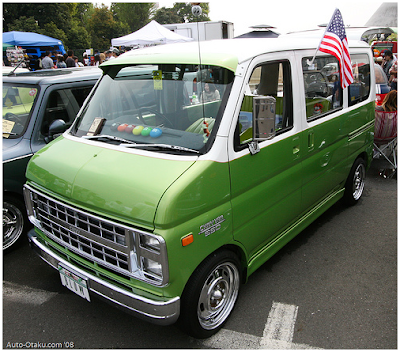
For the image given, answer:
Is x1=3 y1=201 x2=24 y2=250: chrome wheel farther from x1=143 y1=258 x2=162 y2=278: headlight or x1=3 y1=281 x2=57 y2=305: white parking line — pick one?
x1=143 y1=258 x2=162 y2=278: headlight

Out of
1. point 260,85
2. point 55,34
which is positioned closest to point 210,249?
point 260,85

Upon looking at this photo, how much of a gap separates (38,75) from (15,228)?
7.19 ft

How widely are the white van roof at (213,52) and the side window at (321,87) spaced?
0.27 m

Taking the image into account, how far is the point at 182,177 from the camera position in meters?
2.41

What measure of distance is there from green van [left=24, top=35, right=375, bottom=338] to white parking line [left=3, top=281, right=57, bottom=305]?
66 centimetres

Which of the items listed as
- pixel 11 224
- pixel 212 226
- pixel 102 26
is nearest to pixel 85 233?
pixel 212 226

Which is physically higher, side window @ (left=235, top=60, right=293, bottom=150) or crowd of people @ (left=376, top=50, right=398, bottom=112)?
side window @ (left=235, top=60, right=293, bottom=150)

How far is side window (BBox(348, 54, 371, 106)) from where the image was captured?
4.59 meters

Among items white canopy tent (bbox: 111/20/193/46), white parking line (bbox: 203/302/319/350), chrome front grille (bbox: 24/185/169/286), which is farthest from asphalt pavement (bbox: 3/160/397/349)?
white canopy tent (bbox: 111/20/193/46)

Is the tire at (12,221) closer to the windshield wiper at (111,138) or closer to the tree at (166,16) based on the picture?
the windshield wiper at (111,138)

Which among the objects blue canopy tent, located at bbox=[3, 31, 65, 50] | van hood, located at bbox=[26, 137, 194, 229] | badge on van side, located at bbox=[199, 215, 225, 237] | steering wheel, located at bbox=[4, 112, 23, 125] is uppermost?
blue canopy tent, located at bbox=[3, 31, 65, 50]

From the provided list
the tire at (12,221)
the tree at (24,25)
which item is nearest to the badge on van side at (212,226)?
the tire at (12,221)

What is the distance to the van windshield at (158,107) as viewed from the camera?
278 cm

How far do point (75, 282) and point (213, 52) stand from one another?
2.24 meters
